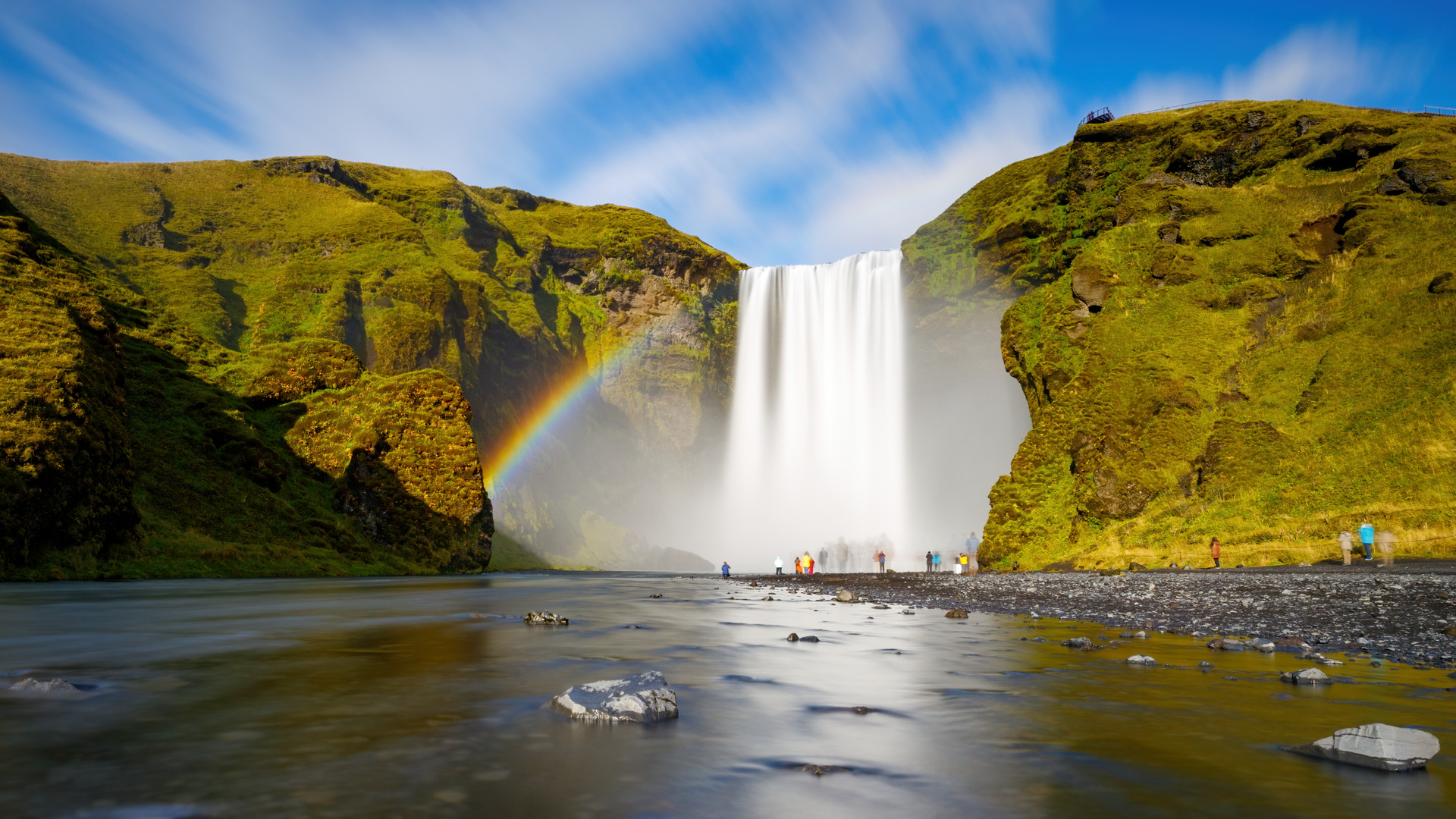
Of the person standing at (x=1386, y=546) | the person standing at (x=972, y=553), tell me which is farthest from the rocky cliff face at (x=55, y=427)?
the person standing at (x=1386, y=546)

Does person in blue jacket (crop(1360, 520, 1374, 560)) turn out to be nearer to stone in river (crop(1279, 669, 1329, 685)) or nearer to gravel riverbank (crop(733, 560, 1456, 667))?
gravel riverbank (crop(733, 560, 1456, 667))

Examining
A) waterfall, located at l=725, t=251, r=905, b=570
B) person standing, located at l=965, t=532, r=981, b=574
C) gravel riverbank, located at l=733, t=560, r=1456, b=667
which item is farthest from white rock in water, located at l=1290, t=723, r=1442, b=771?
waterfall, located at l=725, t=251, r=905, b=570

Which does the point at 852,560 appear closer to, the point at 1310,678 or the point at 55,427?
the point at 55,427

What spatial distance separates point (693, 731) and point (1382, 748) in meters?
4.99

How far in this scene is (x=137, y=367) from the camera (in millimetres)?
48719

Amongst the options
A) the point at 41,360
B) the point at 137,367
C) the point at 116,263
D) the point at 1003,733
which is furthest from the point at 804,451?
the point at 1003,733

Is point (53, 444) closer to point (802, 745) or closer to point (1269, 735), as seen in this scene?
point (802, 745)

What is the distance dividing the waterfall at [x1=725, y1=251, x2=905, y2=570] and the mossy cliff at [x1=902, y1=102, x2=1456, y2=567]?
34.2 m

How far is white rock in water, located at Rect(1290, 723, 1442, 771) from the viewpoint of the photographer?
4930 mm

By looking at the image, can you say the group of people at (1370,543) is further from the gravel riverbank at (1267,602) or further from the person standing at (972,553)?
the person standing at (972,553)

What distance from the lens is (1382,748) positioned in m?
4.99

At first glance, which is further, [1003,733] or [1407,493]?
[1407,493]

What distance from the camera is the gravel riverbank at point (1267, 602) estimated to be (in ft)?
39.4

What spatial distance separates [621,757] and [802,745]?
1.53 m
